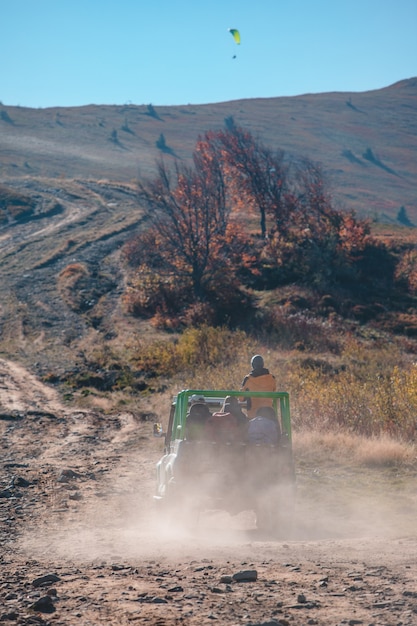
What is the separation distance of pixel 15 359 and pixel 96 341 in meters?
4.16

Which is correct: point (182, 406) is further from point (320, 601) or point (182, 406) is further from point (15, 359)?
point (15, 359)

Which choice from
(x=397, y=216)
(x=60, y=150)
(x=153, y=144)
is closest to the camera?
(x=397, y=216)

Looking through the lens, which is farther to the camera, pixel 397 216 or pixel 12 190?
pixel 397 216

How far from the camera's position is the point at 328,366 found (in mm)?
25688

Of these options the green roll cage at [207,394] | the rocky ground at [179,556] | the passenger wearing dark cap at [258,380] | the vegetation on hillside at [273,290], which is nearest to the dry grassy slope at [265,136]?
the vegetation on hillside at [273,290]

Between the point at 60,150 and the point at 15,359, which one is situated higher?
the point at 60,150

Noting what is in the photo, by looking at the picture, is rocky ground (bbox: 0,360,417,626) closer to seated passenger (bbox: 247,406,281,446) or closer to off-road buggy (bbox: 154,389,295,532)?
off-road buggy (bbox: 154,389,295,532)

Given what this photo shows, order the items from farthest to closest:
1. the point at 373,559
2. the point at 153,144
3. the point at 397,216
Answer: the point at 153,144
the point at 397,216
the point at 373,559

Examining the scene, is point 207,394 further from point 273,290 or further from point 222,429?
point 273,290

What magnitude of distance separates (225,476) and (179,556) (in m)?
1.70

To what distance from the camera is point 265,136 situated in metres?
126

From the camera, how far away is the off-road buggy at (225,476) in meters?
9.70

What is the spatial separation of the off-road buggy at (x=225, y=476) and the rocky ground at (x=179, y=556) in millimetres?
335

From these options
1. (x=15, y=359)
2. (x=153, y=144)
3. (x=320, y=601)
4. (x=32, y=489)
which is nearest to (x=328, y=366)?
(x=15, y=359)
